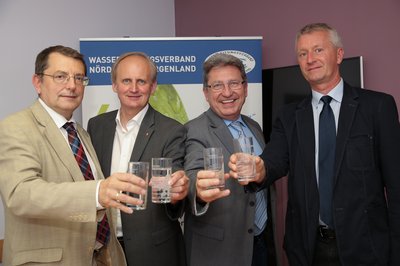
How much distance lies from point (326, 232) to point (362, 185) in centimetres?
32

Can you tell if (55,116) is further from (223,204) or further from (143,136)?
(223,204)

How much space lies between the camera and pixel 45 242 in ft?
6.46

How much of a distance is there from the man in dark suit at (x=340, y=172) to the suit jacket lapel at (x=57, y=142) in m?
1.06

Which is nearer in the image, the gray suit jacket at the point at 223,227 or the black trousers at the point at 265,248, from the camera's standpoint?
the gray suit jacket at the point at 223,227

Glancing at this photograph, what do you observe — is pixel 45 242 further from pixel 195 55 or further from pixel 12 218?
pixel 195 55

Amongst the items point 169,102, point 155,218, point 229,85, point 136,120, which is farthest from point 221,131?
point 169,102

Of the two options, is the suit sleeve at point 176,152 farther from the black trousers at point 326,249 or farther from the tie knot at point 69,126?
the black trousers at point 326,249

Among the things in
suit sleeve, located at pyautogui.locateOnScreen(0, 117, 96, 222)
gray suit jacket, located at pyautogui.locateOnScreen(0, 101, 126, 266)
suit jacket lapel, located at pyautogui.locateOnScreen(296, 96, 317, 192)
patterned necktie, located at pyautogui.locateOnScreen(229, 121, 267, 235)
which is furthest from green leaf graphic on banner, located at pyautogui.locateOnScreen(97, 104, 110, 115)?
suit jacket lapel, located at pyautogui.locateOnScreen(296, 96, 317, 192)

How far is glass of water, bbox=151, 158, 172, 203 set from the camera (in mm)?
1914

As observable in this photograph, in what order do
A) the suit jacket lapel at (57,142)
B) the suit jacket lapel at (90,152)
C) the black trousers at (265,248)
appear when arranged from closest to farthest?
the suit jacket lapel at (57,142) < the suit jacket lapel at (90,152) < the black trousers at (265,248)

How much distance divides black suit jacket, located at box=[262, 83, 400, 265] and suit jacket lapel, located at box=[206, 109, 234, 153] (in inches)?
17.6

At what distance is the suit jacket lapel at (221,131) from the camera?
2.52 metres

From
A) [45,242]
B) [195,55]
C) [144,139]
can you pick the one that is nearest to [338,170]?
[144,139]

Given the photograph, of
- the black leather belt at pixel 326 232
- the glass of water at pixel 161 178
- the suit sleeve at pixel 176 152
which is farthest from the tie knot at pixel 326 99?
the glass of water at pixel 161 178
